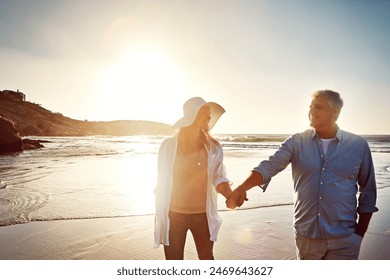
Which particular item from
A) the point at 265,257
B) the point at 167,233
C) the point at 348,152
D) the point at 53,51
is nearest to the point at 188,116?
the point at 167,233

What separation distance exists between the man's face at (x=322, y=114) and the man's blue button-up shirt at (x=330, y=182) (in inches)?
3.8

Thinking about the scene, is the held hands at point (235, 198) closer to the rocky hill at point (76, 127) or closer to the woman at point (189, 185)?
the woman at point (189, 185)

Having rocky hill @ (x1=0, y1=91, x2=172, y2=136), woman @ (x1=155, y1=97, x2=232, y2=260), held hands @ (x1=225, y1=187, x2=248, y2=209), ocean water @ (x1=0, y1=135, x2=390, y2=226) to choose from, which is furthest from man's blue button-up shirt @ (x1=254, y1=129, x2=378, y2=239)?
rocky hill @ (x1=0, y1=91, x2=172, y2=136)

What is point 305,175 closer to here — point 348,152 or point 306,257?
point 348,152

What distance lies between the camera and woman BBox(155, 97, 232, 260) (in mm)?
3266

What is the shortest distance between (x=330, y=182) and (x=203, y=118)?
1.33m

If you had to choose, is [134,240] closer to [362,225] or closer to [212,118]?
[212,118]

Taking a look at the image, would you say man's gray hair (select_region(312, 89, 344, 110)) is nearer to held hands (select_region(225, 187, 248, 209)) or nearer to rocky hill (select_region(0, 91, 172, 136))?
held hands (select_region(225, 187, 248, 209))

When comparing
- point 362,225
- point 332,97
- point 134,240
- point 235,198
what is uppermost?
point 332,97

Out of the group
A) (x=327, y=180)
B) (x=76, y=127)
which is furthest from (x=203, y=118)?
(x=76, y=127)

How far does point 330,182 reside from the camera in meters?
2.67

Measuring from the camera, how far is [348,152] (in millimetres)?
2705
